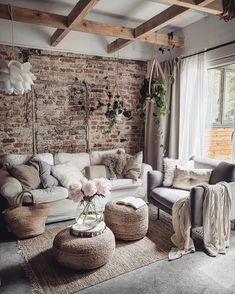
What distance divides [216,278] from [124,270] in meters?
0.82

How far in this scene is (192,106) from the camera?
13.6ft

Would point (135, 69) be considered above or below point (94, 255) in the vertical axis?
above

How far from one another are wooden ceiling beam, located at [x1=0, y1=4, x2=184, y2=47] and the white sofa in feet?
6.02

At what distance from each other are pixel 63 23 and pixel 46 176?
1997 mm

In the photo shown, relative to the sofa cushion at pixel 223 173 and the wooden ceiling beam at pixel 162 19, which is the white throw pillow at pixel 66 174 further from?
the wooden ceiling beam at pixel 162 19

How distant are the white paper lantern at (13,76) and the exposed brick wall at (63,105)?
1.74 m

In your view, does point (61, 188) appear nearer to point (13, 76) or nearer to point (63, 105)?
point (63, 105)

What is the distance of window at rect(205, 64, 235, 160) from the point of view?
3.81 meters

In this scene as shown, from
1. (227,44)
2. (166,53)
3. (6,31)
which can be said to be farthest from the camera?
(166,53)

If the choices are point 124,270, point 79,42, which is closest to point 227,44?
point 79,42

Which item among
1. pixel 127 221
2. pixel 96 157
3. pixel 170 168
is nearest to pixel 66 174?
pixel 96 157

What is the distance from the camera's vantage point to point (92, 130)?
474cm

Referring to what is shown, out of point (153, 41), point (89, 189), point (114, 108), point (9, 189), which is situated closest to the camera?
point (89, 189)

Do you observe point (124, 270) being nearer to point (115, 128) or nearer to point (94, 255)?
point (94, 255)
